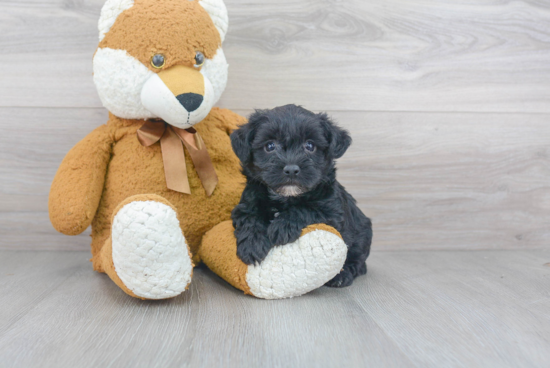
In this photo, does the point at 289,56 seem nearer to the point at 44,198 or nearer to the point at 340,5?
the point at 340,5

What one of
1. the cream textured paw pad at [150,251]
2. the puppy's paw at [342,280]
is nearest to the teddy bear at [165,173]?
the cream textured paw pad at [150,251]

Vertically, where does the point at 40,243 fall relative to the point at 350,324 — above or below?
below

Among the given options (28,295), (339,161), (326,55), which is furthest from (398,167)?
(28,295)

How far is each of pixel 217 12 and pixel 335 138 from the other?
0.65 metres

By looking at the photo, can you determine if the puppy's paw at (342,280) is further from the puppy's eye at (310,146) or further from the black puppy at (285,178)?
the puppy's eye at (310,146)

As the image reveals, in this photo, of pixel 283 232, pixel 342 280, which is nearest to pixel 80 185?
pixel 283 232

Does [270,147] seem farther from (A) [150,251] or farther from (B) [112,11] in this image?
(B) [112,11]

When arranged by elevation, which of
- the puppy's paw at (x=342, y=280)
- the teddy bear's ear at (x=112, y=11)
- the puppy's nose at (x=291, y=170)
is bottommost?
the puppy's paw at (x=342, y=280)

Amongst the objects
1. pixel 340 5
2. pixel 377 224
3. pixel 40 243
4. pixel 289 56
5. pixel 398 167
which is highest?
pixel 340 5

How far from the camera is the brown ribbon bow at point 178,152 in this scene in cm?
146

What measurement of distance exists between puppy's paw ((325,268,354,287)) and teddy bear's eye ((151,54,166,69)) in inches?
35.7

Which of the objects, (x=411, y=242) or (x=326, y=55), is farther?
(x=411, y=242)

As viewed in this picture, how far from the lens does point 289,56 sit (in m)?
1.88

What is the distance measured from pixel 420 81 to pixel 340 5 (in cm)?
49
